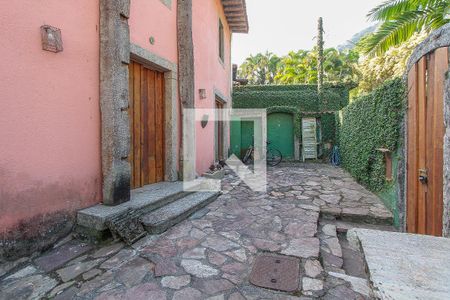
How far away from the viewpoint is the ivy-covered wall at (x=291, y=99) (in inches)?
442

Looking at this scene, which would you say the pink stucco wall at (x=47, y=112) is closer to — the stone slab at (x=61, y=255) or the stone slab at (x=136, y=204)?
the stone slab at (x=136, y=204)

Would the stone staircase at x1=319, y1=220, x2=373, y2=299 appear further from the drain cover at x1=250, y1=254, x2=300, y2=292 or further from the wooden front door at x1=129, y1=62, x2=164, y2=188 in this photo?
the wooden front door at x1=129, y1=62, x2=164, y2=188

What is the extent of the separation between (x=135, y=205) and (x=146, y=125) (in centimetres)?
165

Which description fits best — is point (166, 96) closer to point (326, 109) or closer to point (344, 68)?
point (326, 109)

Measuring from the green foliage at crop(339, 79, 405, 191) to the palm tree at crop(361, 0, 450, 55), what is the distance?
5.27 feet

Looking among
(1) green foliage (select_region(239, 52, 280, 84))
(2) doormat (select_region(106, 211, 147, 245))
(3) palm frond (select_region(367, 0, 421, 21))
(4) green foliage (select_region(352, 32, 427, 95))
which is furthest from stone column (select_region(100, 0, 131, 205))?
(1) green foliage (select_region(239, 52, 280, 84))

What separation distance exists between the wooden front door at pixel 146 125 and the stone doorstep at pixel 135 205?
26 cm

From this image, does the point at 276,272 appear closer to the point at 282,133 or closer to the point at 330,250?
the point at 330,250

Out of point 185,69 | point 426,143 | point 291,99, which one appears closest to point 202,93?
point 185,69

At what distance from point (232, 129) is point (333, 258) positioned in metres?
8.96

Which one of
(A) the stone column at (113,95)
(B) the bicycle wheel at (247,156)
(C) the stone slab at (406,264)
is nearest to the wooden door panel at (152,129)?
(A) the stone column at (113,95)

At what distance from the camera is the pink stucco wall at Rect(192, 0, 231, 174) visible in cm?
598

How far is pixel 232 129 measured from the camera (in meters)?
11.3

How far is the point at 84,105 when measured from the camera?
9.92ft
